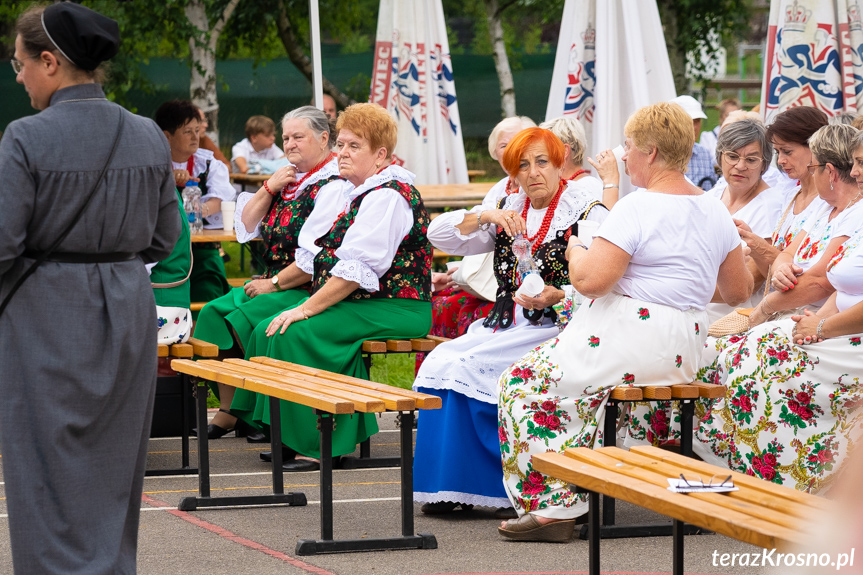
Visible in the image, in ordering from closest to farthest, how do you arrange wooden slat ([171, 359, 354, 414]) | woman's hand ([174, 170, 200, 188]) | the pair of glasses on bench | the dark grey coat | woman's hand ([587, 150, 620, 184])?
the pair of glasses on bench
the dark grey coat
wooden slat ([171, 359, 354, 414])
woman's hand ([587, 150, 620, 184])
woman's hand ([174, 170, 200, 188])

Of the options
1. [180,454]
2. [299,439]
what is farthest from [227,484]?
[180,454]

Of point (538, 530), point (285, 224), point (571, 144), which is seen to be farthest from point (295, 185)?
point (538, 530)

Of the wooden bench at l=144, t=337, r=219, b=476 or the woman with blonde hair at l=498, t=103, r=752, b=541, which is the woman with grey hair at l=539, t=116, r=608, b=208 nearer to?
the woman with blonde hair at l=498, t=103, r=752, b=541

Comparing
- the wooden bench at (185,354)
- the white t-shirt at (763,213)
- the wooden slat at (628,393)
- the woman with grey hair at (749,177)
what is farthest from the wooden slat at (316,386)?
the white t-shirt at (763,213)

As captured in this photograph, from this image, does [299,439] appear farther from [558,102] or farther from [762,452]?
[558,102]

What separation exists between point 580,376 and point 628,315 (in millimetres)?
283

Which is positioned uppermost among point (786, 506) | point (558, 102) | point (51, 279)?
point (558, 102)

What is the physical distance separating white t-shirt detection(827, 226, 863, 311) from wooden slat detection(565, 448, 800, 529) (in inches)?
52.9

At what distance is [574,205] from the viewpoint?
4.73m

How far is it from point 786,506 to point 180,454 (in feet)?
13.0

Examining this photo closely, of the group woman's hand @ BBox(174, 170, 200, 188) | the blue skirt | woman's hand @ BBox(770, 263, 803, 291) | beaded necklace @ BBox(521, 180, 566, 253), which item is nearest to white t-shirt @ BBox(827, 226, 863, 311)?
woman's hand @ BBox(770, 263, 803, 291)

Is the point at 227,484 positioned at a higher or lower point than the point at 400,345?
lower

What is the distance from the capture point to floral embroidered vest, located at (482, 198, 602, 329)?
15.4 feet

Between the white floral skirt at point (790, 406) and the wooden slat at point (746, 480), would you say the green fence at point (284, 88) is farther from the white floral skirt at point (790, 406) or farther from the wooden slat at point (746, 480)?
the wooden slat at point (746, 480)
